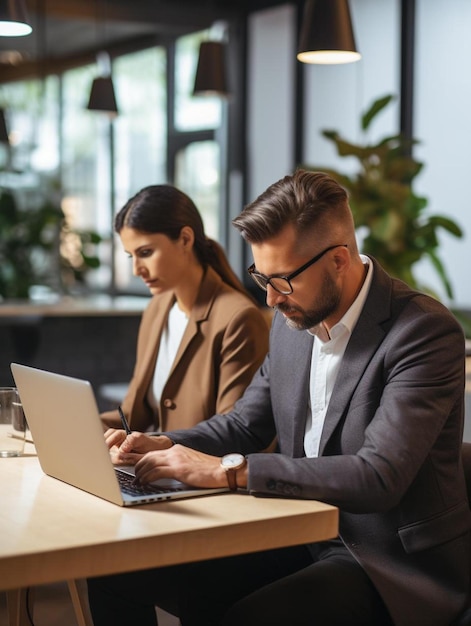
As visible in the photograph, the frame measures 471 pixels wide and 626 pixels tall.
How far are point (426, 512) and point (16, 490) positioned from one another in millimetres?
786

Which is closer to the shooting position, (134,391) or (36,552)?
(36,552)

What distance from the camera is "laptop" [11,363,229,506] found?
1771 mm

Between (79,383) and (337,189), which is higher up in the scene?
(337,189)

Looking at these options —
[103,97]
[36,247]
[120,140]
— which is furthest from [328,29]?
[120,140]

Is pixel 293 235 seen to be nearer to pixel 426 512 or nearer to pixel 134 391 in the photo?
pixel 426 512

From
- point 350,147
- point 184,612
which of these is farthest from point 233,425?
point 350,147

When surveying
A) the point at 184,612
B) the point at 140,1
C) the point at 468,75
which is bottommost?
the point at 184,612

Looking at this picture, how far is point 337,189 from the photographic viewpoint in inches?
84.0

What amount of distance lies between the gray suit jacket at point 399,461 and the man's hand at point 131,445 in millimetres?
352

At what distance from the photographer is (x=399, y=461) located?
1.86m

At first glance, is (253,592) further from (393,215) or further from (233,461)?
(393,215)

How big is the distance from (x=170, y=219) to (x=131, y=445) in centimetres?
108

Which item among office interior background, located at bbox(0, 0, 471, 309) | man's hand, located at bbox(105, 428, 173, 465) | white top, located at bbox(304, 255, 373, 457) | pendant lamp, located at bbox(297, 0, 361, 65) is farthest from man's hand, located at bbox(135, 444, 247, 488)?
office interior background, located at bbox(0, 0, 471, 309)

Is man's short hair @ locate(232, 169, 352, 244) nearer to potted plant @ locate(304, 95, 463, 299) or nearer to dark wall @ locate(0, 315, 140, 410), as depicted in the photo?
potted plant @ locate(304, 95, 463, 299)
